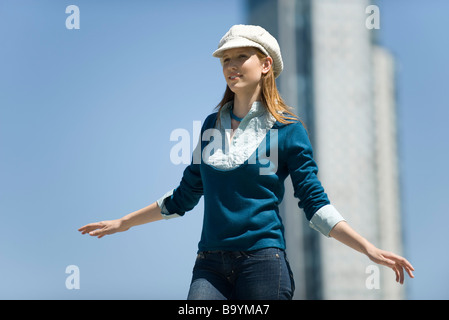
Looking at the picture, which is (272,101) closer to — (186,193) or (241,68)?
(241,68)

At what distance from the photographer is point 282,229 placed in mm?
3455

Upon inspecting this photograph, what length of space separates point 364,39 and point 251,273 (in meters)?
102

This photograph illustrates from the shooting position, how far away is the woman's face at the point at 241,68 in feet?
11.6

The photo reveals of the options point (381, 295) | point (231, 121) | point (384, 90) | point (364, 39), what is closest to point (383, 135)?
point (384, 90)

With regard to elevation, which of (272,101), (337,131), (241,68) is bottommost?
(272,101)

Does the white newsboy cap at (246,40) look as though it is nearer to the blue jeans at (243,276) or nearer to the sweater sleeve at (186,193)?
the sweater sleeve at (186,193)

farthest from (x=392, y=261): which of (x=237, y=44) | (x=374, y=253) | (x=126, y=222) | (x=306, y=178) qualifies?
(x=126, y=222)

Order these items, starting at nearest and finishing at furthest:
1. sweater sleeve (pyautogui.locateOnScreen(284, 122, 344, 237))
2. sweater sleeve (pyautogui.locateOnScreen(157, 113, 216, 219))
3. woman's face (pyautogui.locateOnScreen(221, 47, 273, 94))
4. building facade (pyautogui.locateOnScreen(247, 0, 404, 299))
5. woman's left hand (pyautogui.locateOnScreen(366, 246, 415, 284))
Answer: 1. woman's left hand (pyautogui.locateOnScreen(366, 246, 415, 284))
2. sweater sleeve (pyautogui.locateOnScreen(284, 122, 344, 237))
3. woman's face (pyautogui.locateOnScreen(221, 47, 273, 94))
4. sweater sleeve (pyautogui.locateOnScreen(157, 113, 216, 219))
5. building facade (pyautogui.locateOnScreen(247, 0, 404, 299))

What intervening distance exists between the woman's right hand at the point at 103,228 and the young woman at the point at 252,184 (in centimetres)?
43

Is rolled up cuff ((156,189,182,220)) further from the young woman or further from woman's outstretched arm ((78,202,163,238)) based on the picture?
the young woman

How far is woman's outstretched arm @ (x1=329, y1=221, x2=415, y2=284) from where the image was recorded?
3.12 m

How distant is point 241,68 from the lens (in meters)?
3.53

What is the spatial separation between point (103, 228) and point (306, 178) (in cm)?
114

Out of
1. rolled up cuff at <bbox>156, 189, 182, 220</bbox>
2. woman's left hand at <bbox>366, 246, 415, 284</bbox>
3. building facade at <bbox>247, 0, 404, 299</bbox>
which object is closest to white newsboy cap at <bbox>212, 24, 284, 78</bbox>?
rolled up cuff at <bbox>156, 189, 182, 220</bbox>
